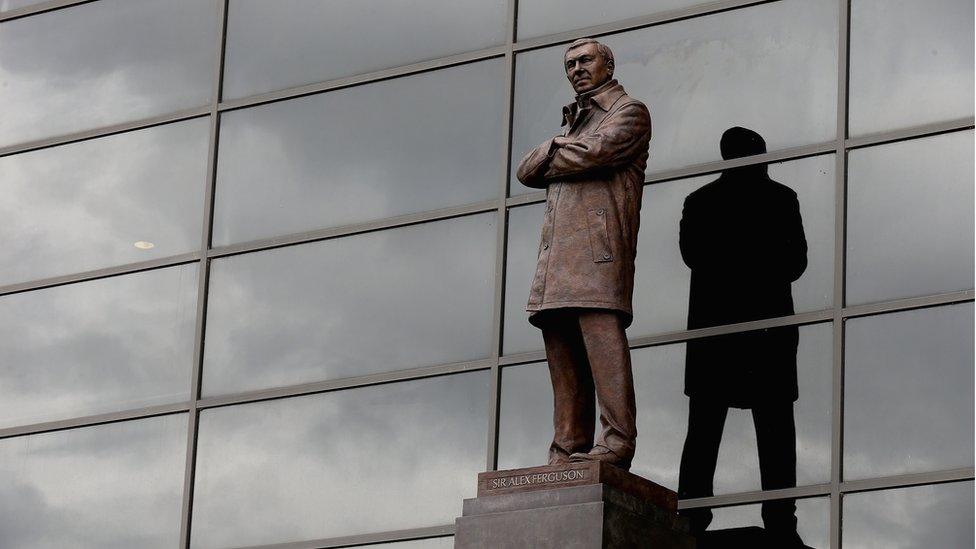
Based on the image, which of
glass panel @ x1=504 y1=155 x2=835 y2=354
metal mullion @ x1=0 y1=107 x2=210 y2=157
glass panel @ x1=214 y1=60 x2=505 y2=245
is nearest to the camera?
glass panel @ x1=504 y1=155 x2=835 y2=354

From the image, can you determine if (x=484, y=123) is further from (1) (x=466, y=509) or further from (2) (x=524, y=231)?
(1) (x=466, y=509)

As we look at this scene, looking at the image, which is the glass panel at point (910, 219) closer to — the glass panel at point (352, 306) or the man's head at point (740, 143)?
the man's head at point (740, 143)

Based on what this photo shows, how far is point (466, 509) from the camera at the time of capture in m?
14.3

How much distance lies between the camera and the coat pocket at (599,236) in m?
14.6

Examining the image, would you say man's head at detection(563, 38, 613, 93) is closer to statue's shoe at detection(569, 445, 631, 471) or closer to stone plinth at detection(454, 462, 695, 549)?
statue's shoe at detection(569, 445, 631, 471)

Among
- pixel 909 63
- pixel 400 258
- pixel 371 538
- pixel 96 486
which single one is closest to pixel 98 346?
pixel 96 486

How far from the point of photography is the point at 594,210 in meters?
14.7

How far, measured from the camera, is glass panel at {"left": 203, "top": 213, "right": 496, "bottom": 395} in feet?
57.8

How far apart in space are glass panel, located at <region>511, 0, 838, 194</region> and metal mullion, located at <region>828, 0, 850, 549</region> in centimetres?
8

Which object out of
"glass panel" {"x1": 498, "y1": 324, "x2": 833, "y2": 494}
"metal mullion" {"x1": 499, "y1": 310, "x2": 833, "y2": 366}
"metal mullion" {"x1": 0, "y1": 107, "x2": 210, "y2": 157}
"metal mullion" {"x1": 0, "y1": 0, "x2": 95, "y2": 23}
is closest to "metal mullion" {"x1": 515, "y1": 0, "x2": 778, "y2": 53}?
"metal mullion" {"x1": 499, "y1": 310, "x2": 833, "y2": 366}

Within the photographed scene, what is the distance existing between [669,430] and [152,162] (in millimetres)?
5636

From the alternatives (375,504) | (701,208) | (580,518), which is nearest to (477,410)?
(375,504)

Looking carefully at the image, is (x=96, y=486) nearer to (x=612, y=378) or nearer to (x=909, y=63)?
(x=612, y=378)

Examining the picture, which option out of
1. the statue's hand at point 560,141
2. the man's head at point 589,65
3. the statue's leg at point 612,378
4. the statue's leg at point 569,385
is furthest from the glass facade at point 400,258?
the statue's hand at point 560,141
